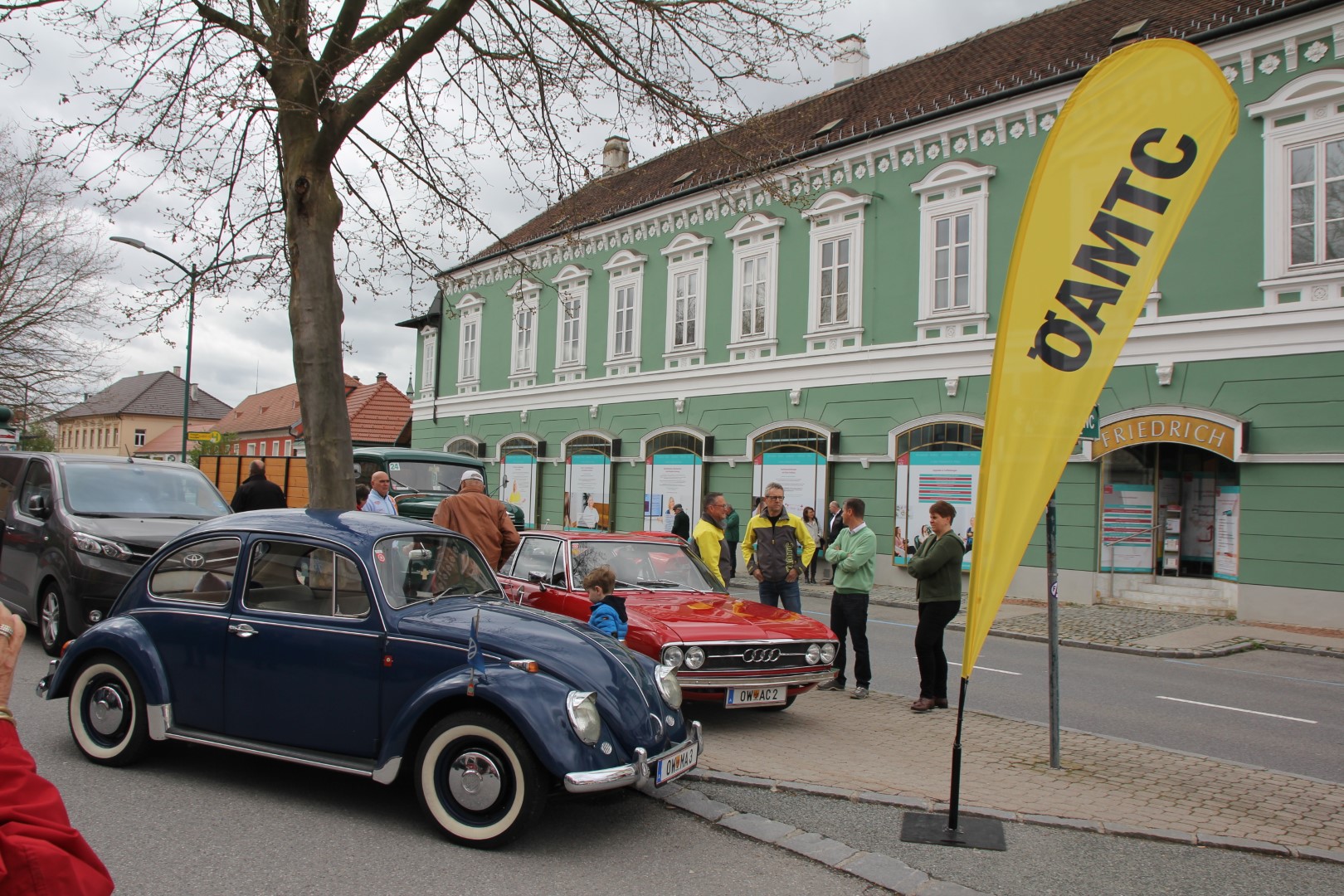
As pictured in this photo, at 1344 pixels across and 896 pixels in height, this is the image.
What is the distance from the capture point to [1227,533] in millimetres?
16656

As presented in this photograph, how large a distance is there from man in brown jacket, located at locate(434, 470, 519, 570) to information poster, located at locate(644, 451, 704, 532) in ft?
49.1

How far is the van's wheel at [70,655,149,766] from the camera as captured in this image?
19.0 feet

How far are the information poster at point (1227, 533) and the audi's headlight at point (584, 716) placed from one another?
14809 mm

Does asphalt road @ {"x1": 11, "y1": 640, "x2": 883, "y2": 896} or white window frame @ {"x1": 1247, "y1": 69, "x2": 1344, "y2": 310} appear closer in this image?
asphalt road @ {"x1": 11, "y1": 640, "x2": 883, "y2": 896}

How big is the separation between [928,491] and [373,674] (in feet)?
53.6

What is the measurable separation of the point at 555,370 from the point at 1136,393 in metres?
17.9

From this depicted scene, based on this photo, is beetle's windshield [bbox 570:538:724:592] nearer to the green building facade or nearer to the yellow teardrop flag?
the yellow teardrop flag

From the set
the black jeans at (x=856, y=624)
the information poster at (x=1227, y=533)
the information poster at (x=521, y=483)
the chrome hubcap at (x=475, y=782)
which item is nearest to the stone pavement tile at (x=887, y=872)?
the chrome hubcap at (x=475, y=782)

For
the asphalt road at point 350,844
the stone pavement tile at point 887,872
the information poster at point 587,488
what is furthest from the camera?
the information poster at point 587,488

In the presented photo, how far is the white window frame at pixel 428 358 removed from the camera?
123 feet

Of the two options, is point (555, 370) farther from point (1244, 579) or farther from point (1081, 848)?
point (1081, 848)

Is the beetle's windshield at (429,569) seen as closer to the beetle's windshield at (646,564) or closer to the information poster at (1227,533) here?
the beetle's windshield at (646,564)

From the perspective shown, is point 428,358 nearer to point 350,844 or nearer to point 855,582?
point 855,582

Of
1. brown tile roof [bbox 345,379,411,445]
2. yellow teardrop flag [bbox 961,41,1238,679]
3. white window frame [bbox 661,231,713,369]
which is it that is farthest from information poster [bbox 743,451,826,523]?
brown tile roof [bbox 345,379,411,445]
